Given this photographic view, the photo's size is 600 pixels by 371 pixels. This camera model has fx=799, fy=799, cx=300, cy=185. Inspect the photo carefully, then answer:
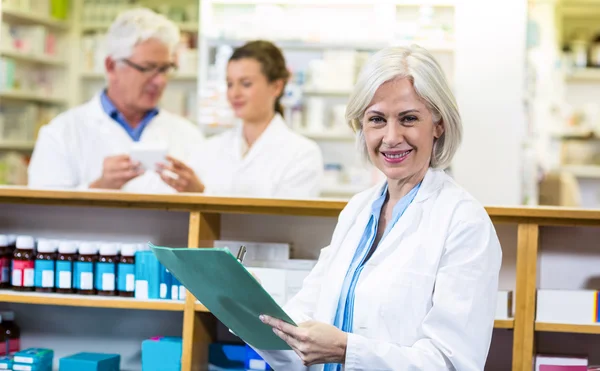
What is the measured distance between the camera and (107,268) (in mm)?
2680

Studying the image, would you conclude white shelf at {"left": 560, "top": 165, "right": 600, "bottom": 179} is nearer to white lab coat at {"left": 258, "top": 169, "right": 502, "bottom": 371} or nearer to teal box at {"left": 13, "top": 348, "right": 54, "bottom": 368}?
teal box at {"left": 13, "top": 348, "right": 54, "bottom": 368}

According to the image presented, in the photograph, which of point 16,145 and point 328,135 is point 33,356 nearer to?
point 328,135

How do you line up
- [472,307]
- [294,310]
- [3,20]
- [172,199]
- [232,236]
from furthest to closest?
[3,20]
[232,236]
[172,199]
[294,310]
[472,307]

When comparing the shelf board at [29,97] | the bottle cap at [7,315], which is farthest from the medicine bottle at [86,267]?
the shelf board at [29,97]

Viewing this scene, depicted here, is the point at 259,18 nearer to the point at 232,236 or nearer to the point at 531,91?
the point at 531,91

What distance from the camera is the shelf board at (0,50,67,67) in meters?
6.76

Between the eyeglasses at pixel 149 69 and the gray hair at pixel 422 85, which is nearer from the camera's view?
the gray hair at pixel 422 85

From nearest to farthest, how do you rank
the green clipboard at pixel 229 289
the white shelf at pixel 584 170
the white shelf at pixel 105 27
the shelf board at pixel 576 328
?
the green clipboard at pixel 229 289 → the shelf board at pixel 576 328 → the white shelf at pixel 105 27 → the white shelf at pixel 584 170

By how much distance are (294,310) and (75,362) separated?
96 cm

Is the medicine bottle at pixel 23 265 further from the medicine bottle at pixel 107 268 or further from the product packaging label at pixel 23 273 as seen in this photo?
the medicine bottle at pixel 107 268

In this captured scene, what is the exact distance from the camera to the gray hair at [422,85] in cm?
184

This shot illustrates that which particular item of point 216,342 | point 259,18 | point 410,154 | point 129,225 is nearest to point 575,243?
point 410,154

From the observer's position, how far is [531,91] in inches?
229

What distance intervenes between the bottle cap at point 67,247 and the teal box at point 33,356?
14.7 inches
